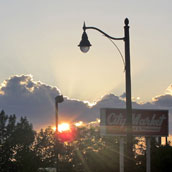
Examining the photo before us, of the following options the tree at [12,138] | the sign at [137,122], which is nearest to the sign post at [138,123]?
the sign at [137,122]

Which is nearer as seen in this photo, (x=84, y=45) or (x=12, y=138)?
(x=84, y=45)

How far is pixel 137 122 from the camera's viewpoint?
48.8 m

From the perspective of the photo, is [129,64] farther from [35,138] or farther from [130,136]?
[35,138]

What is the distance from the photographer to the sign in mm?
47281

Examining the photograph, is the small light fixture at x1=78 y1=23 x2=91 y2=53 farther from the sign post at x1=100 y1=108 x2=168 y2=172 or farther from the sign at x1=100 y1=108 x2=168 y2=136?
the sign at x1=100 y1=108 x2=168 y2=136

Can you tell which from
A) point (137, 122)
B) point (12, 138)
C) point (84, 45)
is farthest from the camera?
point (12, 138)

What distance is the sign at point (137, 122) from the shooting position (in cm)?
4728

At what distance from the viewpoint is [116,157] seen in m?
52.2

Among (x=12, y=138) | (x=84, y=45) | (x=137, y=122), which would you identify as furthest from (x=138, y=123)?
(x=12, y=138)

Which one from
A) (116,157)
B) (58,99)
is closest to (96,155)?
(116,157)

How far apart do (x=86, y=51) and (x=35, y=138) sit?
138m

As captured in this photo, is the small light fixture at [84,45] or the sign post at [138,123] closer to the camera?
the small light fixture at [84,45]

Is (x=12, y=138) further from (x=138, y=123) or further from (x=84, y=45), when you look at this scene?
(x=84, y=45)

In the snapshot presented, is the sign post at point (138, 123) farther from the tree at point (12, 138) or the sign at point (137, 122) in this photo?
the tree at point (12, 138)
